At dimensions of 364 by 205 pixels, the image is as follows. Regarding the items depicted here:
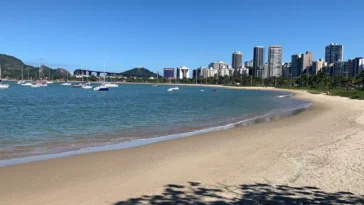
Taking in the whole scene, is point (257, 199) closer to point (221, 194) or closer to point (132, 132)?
point (221, 194)

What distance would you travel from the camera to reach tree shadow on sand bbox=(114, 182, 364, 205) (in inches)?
285

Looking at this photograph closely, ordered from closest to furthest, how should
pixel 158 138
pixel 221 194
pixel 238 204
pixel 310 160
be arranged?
pixel 238 204 → pixel 221 194 → pixel 310 160 → pixel 158 138

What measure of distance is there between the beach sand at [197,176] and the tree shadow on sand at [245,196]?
21mm

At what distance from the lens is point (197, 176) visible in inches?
381

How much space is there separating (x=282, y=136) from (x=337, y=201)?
1121cm

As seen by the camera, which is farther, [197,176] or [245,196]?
[197,176]

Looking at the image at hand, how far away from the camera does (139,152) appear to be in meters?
13.7

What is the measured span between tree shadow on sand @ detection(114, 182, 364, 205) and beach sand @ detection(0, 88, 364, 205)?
2cm

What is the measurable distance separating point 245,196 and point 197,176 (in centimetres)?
229

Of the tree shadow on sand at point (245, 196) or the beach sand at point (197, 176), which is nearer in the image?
the tree shadow on sand at point (245, 196)

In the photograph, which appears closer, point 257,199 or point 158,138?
point 257,199

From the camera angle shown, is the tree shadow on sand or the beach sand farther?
the beach sand

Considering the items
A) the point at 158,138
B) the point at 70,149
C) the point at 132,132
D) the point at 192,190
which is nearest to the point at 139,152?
the point at 70,149

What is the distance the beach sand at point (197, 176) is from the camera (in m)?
7.67
